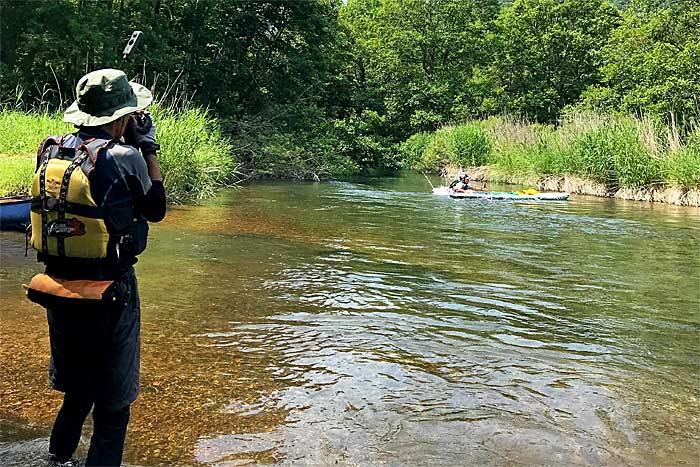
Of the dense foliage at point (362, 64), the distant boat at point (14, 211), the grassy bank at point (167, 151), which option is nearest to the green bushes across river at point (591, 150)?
the dense foliage at point (362, 64)

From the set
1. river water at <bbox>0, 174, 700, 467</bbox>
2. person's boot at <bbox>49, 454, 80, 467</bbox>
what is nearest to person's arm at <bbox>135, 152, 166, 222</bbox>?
person's boot at <bbox>49, 454, 80, 467</bbox>

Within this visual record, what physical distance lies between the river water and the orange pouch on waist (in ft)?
3.05

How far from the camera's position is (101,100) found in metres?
2.64

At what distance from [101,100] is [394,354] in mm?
3087

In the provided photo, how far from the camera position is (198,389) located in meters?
4.12

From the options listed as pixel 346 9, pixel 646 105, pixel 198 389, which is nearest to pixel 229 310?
pixel 198 389

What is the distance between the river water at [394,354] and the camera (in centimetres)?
351

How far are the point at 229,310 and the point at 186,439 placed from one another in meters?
2.66

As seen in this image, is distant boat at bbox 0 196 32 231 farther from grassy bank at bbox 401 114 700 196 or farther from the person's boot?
grassy bank at bbox 401 114 700 196

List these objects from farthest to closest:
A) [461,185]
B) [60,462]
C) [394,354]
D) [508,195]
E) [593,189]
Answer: [593,189] → [461,185] → [508,195] → [394,354] → [60,462]

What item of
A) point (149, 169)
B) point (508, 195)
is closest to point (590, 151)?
point (508, 195)

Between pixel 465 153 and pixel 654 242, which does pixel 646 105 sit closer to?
pixel 465 153

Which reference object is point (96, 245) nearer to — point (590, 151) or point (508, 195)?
point (508, 195)

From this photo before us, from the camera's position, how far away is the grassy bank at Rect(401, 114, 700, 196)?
17438 mm
